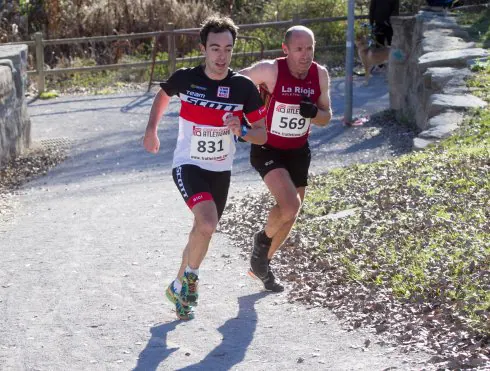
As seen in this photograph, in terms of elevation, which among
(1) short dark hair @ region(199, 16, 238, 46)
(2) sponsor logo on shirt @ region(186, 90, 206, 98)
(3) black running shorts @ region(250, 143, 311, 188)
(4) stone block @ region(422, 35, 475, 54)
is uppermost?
(1) short dark hair @ region(199, 16, 238, 46)

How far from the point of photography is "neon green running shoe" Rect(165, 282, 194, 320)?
660 centimetres

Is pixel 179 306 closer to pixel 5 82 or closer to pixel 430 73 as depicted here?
pixel 430 73

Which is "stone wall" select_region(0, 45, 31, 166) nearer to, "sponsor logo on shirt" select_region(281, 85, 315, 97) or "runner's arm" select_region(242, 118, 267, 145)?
"sponsor logo on shirt" select_region(281, 85, 315, 97)

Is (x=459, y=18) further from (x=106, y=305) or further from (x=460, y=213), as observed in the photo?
(x=106, y=305)

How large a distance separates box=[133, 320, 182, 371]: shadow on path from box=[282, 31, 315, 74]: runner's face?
2129mm

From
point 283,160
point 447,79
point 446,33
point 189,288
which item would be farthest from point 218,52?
point 446,33

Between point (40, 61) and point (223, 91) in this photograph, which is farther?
point (40, 61)

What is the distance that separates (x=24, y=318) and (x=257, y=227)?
324cm

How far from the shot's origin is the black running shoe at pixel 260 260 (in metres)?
7.43

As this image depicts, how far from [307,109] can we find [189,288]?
1.58m

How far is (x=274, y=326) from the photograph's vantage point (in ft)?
21.5

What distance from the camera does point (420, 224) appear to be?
791 cm

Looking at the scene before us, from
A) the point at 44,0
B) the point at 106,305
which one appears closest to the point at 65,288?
the point at 106,305

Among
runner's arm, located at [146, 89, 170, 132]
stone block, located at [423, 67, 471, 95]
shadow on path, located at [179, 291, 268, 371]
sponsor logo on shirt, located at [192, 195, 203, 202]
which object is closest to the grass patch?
stone block, located at [423, 67, 471, 95]
